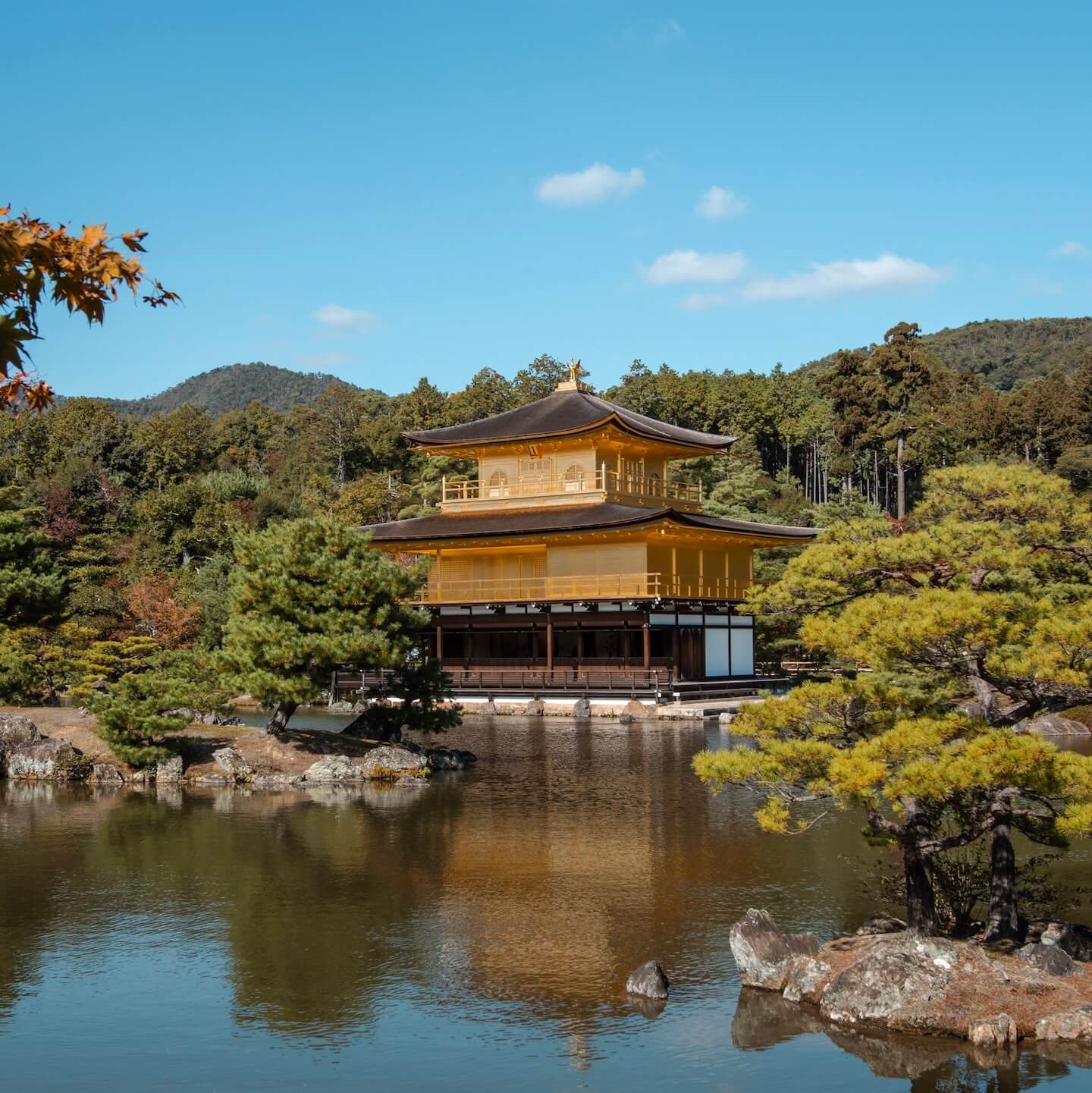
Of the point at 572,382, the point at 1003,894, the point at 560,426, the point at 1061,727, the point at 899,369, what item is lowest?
the point at 1061,727

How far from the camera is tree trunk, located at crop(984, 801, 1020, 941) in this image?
31.9ft

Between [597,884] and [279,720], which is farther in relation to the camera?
[279,720]

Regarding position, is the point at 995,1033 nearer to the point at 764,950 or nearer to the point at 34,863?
the point at 764,950

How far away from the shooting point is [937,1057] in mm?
8211

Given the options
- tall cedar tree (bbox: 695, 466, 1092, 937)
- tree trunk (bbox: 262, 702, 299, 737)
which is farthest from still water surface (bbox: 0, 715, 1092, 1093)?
tree trunk (bbox: 262, 702, 299, 737)

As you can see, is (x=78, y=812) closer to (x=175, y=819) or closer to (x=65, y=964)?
(x=175, y=819)

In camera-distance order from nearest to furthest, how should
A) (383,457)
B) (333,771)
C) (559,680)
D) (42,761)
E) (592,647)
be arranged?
(333,771), (42,761), (559,680), (592,647), (383,457)

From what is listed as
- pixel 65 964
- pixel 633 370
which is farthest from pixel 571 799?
pixel 633 370

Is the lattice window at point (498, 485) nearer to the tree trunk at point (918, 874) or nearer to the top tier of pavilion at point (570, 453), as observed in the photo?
the top tier of pavilion at point (570, 453)

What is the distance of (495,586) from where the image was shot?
3941 centimetres

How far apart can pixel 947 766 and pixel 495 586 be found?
31153 mm

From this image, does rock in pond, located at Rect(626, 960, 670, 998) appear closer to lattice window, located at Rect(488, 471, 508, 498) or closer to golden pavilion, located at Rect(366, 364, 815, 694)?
golden pavilion, located at Rect(366, 364, 815, 694)

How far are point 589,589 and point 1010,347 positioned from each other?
4330 inches

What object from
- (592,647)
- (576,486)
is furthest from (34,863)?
(576,486)
